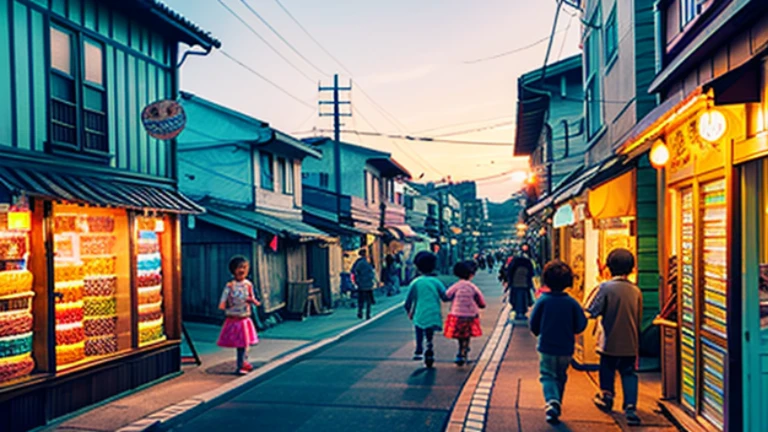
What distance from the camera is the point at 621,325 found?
695 cm

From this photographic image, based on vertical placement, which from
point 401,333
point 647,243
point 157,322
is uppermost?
point 647,243

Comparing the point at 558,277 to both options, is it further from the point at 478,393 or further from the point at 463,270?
the point at 463,270

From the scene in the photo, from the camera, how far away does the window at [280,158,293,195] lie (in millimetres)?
21484

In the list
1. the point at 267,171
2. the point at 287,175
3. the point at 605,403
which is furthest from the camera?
the point at 287,175

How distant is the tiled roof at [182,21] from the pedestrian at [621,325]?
24.9 ft

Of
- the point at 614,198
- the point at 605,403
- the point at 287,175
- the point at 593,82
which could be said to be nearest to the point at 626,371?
the point at 605,403

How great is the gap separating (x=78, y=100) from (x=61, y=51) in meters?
0.67

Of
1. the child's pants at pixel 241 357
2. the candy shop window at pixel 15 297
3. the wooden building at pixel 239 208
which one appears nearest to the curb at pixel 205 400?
the child's pants at pixel 241 357

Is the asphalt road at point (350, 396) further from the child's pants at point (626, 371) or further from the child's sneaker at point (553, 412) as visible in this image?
the child's pants at point (626, 371)

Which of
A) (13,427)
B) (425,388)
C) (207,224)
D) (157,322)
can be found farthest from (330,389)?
(207,224)

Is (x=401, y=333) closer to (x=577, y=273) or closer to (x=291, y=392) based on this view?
(x=577, y=273)

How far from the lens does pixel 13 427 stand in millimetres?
6957

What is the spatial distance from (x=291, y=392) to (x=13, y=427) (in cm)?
353

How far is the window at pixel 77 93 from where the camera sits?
27.2ft
